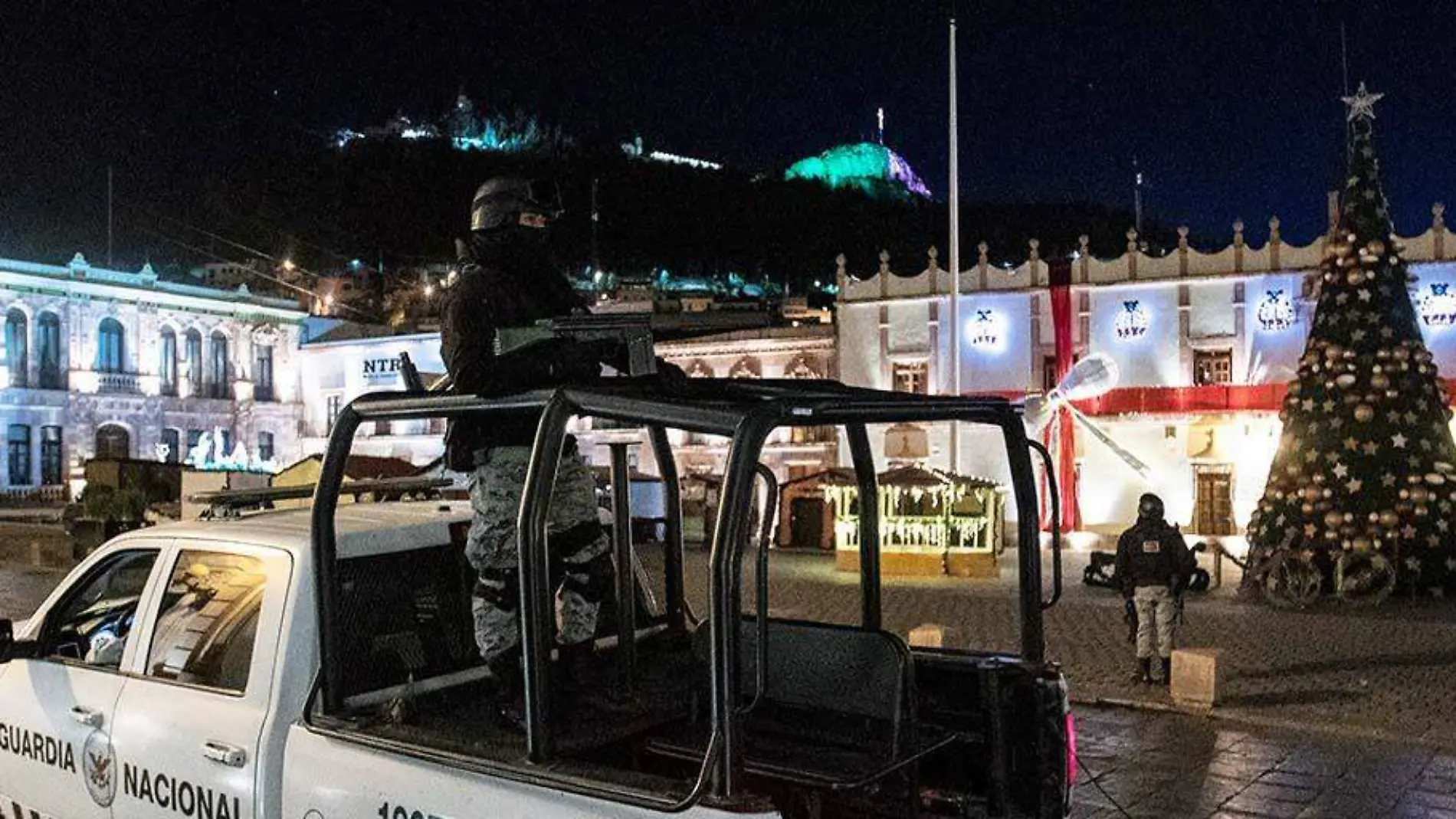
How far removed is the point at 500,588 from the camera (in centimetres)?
374

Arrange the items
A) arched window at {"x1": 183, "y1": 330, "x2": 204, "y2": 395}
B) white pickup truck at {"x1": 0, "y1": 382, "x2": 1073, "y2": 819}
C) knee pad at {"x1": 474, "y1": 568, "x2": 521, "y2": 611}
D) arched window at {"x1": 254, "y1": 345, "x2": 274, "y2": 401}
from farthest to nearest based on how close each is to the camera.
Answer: arched window at {"x1": 254, "y1": 345, "x2": 274, "y2": 401}, arched window at {"x1": 183, "y1": 330, "x2": 204, "y2": 395}, knee pad at {"x1": 474, "y1": 568, "x2": 521, "y2": 611}, white pickup truck at {"x1": 0, "y1": 382, "x2": 1073, "y2": 819}

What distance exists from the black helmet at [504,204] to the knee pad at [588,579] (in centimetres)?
119

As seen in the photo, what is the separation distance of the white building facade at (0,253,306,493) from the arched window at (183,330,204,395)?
0.05 metres

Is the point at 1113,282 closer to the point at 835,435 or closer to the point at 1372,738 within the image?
the point at 835,435

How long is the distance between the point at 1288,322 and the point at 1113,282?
443 cm

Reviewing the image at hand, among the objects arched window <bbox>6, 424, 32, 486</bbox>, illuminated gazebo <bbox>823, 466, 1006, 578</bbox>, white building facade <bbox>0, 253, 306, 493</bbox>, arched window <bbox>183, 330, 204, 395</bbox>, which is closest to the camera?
illuminated gazebo <bbox>823, 466, 1006, 578</bbox>

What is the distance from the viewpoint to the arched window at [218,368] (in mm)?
55281

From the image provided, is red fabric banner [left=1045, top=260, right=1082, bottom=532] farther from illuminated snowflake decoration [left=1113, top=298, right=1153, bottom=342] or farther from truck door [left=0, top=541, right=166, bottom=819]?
truck door [left=0, top=541, right=166, bottom=819]

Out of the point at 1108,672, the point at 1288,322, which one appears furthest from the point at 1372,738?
the point at 1288,322

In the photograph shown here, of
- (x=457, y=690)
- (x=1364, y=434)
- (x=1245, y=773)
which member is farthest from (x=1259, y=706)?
(x=1364, y=434)

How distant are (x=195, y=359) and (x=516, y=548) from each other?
5727 centimetres

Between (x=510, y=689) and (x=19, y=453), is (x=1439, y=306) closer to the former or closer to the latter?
(x=510, y=689)

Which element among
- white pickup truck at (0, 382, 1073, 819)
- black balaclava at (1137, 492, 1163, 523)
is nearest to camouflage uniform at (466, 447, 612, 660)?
white pickup truck at (0, 382, 1073, 819)

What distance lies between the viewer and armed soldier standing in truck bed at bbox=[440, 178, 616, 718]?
11.5 ft
